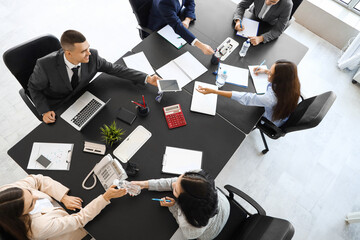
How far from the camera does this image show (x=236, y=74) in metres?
2.24

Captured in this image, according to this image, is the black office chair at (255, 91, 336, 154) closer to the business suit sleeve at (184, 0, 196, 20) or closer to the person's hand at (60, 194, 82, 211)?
the business suit sleeve at (184, 0, 196, 20)

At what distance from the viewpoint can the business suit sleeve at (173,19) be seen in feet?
7.41

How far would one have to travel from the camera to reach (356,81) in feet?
10.8

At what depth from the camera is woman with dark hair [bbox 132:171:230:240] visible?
1.36 m

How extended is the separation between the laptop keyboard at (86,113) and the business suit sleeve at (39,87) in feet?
0.85

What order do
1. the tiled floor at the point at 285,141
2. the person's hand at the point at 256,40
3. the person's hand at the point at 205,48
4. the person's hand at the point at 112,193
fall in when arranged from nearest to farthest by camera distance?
the person's hand at the point at 112,193
the person's hand at the point at 205,48
the person's hand at the point at 256,40
the tiled floor at the point at 285,141

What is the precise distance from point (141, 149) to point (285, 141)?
1918mm

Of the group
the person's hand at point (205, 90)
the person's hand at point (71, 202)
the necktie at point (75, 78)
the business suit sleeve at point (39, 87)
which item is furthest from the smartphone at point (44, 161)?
the person's hand at point (205, 90)

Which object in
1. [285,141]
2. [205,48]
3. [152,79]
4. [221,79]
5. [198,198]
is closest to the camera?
[198,198]

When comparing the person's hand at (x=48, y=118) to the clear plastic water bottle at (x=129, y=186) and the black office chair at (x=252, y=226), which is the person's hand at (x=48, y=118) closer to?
the clear plastic water bottle at (x=129, y=186)

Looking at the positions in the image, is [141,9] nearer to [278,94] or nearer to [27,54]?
[27,54]

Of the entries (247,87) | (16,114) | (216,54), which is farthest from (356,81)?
(16,114)

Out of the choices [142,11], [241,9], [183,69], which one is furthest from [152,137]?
[241,9]

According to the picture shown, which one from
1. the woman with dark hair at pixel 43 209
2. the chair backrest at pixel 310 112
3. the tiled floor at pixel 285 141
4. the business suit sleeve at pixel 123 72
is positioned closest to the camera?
the woman with dark hair at pixel 43 209
